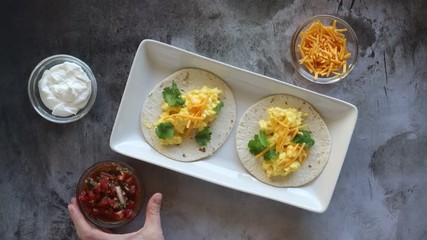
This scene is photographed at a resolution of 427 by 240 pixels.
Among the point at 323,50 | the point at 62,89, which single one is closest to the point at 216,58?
the point at 323,50

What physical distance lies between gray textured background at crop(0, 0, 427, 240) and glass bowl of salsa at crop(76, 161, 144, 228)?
0.45 feet

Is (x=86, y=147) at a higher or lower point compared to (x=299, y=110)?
lower

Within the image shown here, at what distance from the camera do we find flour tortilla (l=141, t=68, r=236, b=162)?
8.99 feet

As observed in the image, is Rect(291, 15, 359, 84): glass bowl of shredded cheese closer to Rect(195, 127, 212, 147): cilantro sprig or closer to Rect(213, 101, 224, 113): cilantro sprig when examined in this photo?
Rect(213, 101, 224, 113): cilantro sprig

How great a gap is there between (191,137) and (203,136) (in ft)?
0.24

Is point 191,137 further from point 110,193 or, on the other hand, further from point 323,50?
point 323,50

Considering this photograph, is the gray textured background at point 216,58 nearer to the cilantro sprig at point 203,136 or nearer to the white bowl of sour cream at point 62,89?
the white bowl of sour cream at point 62,89

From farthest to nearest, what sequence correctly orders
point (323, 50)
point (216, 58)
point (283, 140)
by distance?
point (216, 58), point (323, 50), point (283, 140)

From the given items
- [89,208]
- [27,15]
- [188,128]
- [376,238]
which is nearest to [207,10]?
[188,128]

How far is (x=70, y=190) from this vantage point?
2.86 metres

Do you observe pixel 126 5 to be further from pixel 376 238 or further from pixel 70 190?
pixel 376 238

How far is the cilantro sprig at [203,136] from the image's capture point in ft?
8.87

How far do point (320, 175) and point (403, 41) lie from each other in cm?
88

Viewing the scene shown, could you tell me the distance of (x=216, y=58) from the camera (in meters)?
2.85
